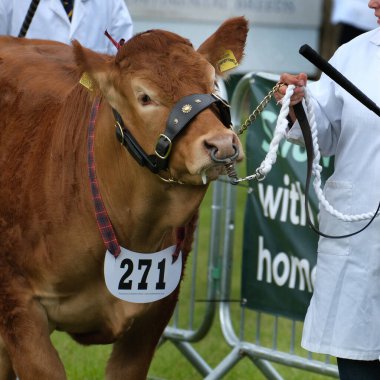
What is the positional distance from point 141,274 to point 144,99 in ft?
2.69

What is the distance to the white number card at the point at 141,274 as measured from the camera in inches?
191

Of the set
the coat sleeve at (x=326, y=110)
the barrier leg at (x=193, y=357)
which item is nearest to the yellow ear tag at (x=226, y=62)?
the coat sleeve at (x=326, y=110)

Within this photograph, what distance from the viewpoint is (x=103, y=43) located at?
659cm

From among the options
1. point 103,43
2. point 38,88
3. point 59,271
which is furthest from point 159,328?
point 103,43

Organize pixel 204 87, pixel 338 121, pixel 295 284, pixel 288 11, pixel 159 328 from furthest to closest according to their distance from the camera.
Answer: pixel 288 11 < pixel 295 284 < pixel 159 328 < pixel 338 121 < pixel 204 87

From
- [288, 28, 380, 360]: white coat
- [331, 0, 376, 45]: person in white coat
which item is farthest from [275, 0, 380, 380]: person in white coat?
[331, 0, 376, 45]: person in white coat

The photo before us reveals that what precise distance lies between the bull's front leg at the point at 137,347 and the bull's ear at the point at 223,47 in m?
1.06

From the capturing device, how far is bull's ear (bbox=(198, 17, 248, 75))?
15.6 ft

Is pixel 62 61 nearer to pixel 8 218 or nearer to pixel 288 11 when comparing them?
pixel 8 218

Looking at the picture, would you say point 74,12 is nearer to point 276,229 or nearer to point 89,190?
point 276,229

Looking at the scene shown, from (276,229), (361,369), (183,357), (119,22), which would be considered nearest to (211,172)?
(361,369)

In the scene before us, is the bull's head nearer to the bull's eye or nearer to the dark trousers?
the bull's eye

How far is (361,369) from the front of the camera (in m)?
4.73

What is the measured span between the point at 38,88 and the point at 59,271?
0.89m
